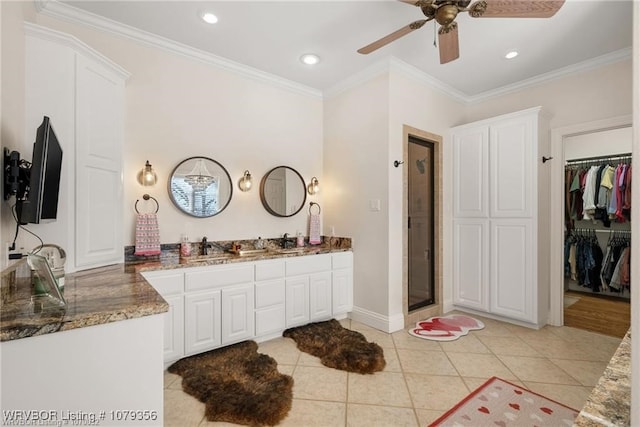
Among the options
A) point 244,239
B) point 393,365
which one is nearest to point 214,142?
point 244,239

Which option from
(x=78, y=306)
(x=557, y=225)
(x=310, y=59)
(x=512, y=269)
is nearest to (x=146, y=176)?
(x=78, y=306)

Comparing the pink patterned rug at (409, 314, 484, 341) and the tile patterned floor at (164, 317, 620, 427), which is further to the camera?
the pink patterned rug at (409, 314, 484, 341)

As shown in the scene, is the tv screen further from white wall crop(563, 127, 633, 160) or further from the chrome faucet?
white wall crop(563, 127, 633, 160)

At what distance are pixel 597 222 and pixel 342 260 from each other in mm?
4126

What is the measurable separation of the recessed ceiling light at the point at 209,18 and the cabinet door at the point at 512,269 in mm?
3467

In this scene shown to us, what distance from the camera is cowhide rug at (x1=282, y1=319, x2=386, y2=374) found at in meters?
2.47

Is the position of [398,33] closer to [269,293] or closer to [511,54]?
[511,54]

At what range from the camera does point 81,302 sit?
137 centimetres

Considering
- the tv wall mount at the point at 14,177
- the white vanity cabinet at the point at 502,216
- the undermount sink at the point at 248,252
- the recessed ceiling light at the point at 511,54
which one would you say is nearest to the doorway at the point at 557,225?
the white vanity cabinet at the point at 502,216

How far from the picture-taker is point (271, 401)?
199cm

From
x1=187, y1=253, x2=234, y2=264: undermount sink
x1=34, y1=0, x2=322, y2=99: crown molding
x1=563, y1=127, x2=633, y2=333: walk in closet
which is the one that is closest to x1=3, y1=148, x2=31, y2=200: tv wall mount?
x1=187, y1=253, x2=234, y2=264: undermount sink

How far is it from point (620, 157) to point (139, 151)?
612 cm

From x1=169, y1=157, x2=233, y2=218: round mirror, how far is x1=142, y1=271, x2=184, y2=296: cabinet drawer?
74 cm

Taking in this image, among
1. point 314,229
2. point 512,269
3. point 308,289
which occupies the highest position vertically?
point 314,229
